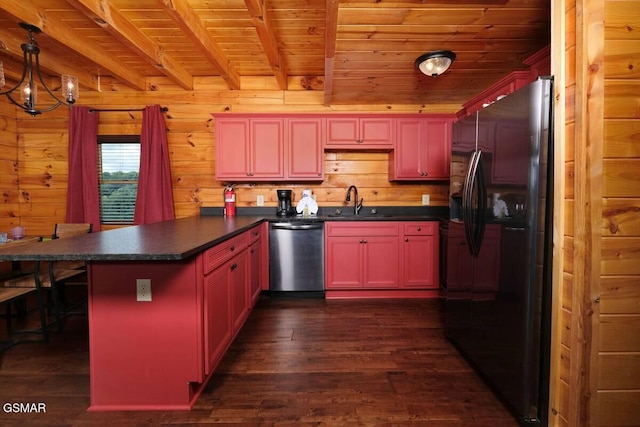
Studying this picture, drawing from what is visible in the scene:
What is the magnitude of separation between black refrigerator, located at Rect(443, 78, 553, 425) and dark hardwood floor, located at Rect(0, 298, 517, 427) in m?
0.24

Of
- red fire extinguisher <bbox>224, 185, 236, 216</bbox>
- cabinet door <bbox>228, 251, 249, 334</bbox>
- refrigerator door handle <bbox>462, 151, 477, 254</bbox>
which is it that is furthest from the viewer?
red fire extinguisher <bbox>224, 185, 236, 216</bbox>

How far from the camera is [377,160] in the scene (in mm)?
3768

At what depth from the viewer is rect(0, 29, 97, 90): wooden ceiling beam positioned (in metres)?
2.57

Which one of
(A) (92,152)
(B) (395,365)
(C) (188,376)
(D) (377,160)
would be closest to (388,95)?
(D) (377,160)

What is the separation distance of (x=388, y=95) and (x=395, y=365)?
112 inches

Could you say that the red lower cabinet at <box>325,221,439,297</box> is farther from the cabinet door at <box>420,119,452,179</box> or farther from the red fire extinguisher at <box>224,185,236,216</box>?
the red fire extinguisher at <box>224,185,236,216</box>

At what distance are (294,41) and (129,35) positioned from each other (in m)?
1.39

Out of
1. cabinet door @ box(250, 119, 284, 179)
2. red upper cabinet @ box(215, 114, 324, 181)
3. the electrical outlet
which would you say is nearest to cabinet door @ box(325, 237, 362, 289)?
red upper cabinet @ box(215, 114, 324, 181)

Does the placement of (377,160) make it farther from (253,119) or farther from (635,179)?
(635,179)

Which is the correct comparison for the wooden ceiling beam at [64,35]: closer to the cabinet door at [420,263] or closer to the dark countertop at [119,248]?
the dark countertop at [119,248]

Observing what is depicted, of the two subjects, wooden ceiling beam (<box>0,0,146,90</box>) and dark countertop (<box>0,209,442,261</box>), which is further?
wooden ceiling beam (<box>0,0,146,90</box>)

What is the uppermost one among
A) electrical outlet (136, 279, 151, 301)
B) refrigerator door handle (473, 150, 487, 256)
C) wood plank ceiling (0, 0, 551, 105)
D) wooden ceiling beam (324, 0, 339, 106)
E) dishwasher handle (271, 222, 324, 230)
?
wood plank ceiling (0, 0, 551, 105)

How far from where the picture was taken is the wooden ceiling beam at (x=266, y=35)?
6.54ft

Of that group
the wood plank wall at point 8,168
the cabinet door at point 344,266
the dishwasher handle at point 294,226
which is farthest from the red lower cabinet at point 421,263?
the wood plank wall at point 8,168
